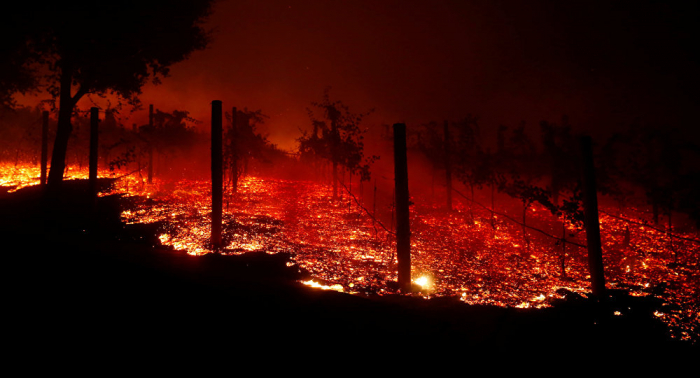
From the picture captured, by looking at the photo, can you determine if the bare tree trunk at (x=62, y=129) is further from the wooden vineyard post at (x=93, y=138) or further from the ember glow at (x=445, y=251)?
the wooden vineyard post at (x=93, y=138)

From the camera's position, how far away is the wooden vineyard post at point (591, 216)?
5621 mm

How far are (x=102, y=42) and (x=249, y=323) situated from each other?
14.9m

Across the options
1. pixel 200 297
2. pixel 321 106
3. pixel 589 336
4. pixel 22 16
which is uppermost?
pixel 22 16

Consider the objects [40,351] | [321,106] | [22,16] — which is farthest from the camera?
[321,106]

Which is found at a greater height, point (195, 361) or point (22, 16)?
point (22, 16)

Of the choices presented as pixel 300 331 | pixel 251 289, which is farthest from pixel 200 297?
pixel 300 331

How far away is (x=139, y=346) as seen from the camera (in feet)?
9.30

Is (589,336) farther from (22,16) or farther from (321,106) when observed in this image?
(22,16)

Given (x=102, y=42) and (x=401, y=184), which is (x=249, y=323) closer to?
(x=401, y=184)

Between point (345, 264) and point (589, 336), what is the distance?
521cm

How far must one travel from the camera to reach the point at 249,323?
3.35 meters

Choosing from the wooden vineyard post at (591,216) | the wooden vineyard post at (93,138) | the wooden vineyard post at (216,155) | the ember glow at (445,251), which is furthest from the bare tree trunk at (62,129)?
the wooden vineyard post at (591,216)

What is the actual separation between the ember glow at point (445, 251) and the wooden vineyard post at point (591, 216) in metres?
0.55

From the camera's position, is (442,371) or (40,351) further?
(442,371)
